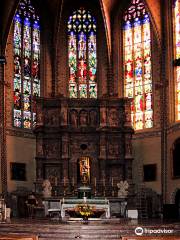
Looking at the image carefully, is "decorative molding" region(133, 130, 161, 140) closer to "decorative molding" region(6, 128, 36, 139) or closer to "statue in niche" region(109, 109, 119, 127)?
"statue in niche" region(109, 109, 119, 127)

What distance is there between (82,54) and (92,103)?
5464 millimetres

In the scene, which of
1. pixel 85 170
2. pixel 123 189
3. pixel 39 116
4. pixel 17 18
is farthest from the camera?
pixel 17 18

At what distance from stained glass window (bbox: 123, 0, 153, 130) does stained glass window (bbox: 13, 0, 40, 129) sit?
5.64 meters

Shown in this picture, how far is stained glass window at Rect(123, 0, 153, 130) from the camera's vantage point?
116 ft

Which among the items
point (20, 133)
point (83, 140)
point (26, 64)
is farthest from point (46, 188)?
point (26, 64)

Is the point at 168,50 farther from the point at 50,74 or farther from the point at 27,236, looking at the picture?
the point at 27,236

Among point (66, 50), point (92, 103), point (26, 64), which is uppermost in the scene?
point (66, 50)

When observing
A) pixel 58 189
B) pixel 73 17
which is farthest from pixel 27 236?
pixel 73 17

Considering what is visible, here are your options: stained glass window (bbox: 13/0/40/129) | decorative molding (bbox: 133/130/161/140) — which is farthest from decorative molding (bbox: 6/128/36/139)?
decorative molding (bbox: 133/130/161/140)

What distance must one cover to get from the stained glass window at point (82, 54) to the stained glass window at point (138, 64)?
2.18 m

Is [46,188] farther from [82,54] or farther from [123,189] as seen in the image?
[82,54]

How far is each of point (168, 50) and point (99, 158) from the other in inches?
291

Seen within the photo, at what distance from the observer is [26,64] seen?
118ft

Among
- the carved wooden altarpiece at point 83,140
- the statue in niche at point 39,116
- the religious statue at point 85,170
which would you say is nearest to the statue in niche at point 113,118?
the carved wooden altarpiece at point 83,140
